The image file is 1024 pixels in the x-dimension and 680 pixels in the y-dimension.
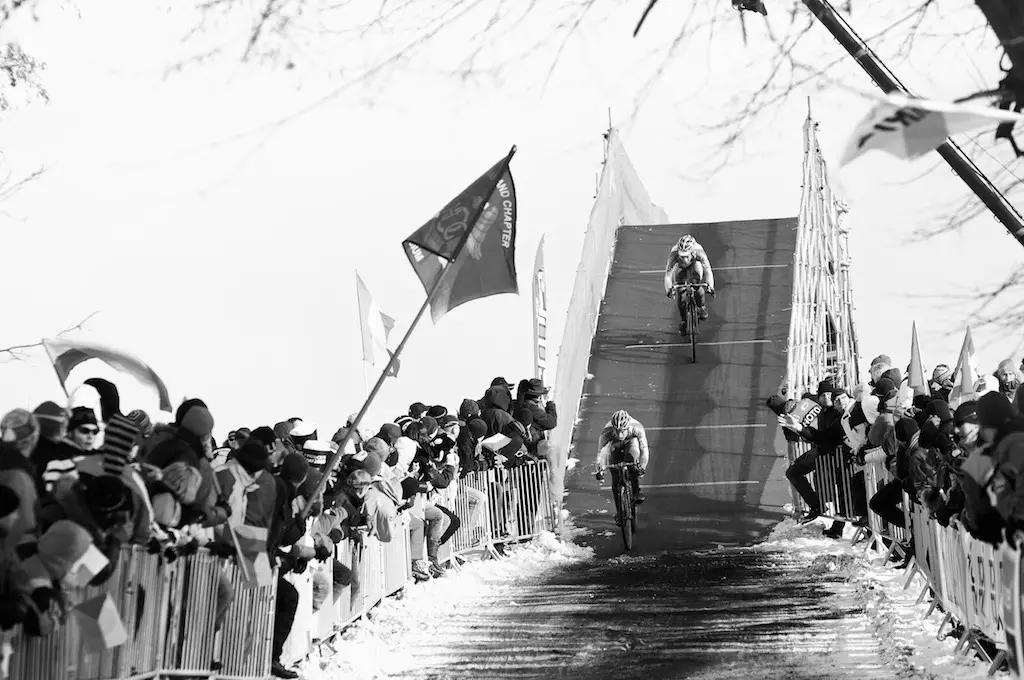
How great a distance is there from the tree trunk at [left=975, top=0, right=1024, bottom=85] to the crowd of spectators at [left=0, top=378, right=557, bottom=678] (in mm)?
4291

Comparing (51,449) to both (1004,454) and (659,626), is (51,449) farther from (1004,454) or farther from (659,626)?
(659,626)

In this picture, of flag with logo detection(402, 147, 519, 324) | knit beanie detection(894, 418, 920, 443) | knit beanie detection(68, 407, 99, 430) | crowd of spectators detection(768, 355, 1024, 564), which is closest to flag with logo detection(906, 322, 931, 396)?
crowd of spectators detection(768, 355, 1024, 564)

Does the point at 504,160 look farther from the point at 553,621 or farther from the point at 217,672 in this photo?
the point at 217,672

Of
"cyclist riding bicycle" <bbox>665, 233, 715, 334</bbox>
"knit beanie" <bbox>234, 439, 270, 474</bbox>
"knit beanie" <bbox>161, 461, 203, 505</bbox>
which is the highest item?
"cyclist riding bicycle" <bbox>665, 233, 715, 334</bbox>

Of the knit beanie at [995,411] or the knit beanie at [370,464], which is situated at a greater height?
the knit beanie at [995,411]

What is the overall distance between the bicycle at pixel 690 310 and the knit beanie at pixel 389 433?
37.6 feet

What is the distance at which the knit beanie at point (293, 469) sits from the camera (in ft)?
28.7

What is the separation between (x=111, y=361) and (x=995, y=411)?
5251mm

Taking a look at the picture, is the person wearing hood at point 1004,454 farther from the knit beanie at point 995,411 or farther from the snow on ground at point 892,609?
Answer: the snow on ground at point 892,609

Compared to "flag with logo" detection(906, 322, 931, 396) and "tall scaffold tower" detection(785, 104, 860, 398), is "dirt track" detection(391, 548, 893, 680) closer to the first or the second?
"flag with logo" detection(906, 322, 931, 396)

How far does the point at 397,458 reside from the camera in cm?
1218

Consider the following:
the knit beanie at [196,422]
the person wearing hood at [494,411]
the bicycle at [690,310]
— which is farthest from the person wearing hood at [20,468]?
the bicycle at [690,310]

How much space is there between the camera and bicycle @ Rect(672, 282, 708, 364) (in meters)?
23.3

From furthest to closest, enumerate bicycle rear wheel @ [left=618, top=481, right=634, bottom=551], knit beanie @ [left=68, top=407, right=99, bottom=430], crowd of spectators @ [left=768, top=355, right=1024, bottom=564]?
bicycle rear wheel @ [left=618, top=481, right=634, bottom=551] < knit beanie @ [left=68, top=407, right=99, bottom=430] < crowd of spectators @ [left=768, top=355, right=1024, bottom=564]
